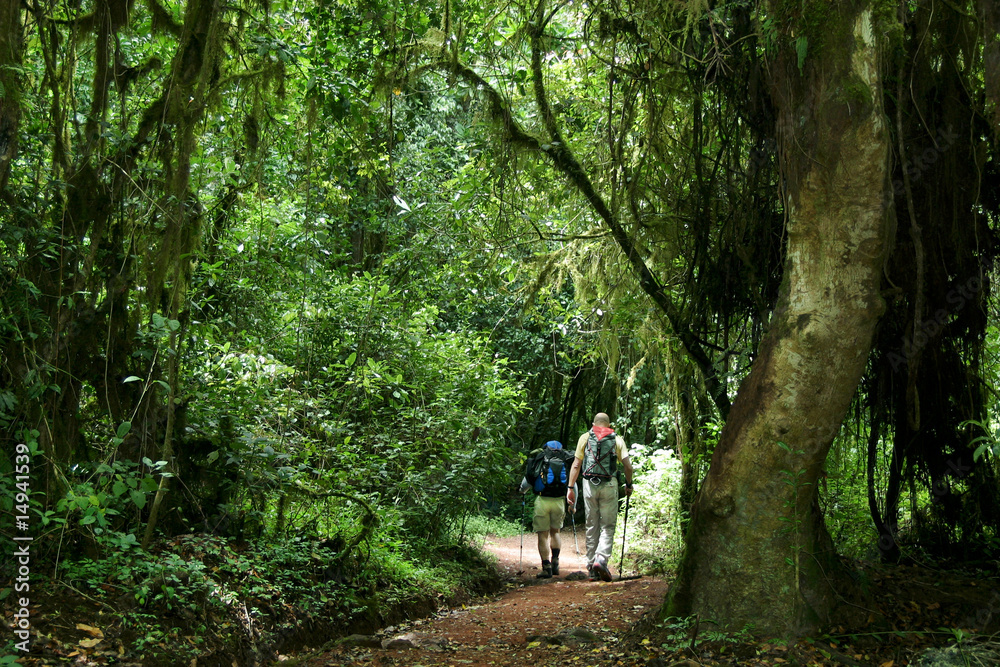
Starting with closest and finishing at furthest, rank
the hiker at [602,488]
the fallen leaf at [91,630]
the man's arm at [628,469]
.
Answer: the fallen leaf at [91,630] → the hiker at [602,488] → the man's arm at [628,469]

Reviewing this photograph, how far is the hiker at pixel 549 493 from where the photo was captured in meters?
9.96

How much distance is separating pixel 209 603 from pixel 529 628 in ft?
8.57

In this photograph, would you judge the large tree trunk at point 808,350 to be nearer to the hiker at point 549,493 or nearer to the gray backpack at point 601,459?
the gray backpack at point 601,459

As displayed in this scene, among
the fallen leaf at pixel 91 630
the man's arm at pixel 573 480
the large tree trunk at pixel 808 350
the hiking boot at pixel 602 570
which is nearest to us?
the fallen leaf at pixel 91 630

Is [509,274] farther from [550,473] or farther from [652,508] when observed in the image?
[652,508]

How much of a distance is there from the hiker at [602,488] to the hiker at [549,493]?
54 centimetres

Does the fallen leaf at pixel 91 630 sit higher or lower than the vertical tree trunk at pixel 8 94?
lower

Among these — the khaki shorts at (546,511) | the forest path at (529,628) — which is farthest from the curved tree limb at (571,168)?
the khaki shorts at (546,511)

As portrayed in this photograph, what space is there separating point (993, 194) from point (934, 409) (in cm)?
176

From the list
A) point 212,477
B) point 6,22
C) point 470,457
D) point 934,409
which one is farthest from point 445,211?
point 934,409

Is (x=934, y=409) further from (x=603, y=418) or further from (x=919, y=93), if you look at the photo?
(x=603, y=418)

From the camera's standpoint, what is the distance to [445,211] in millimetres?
8547

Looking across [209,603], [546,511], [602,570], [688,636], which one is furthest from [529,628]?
[546,511]

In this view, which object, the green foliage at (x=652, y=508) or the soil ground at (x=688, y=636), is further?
the green foliage at (x=652, y=508)
